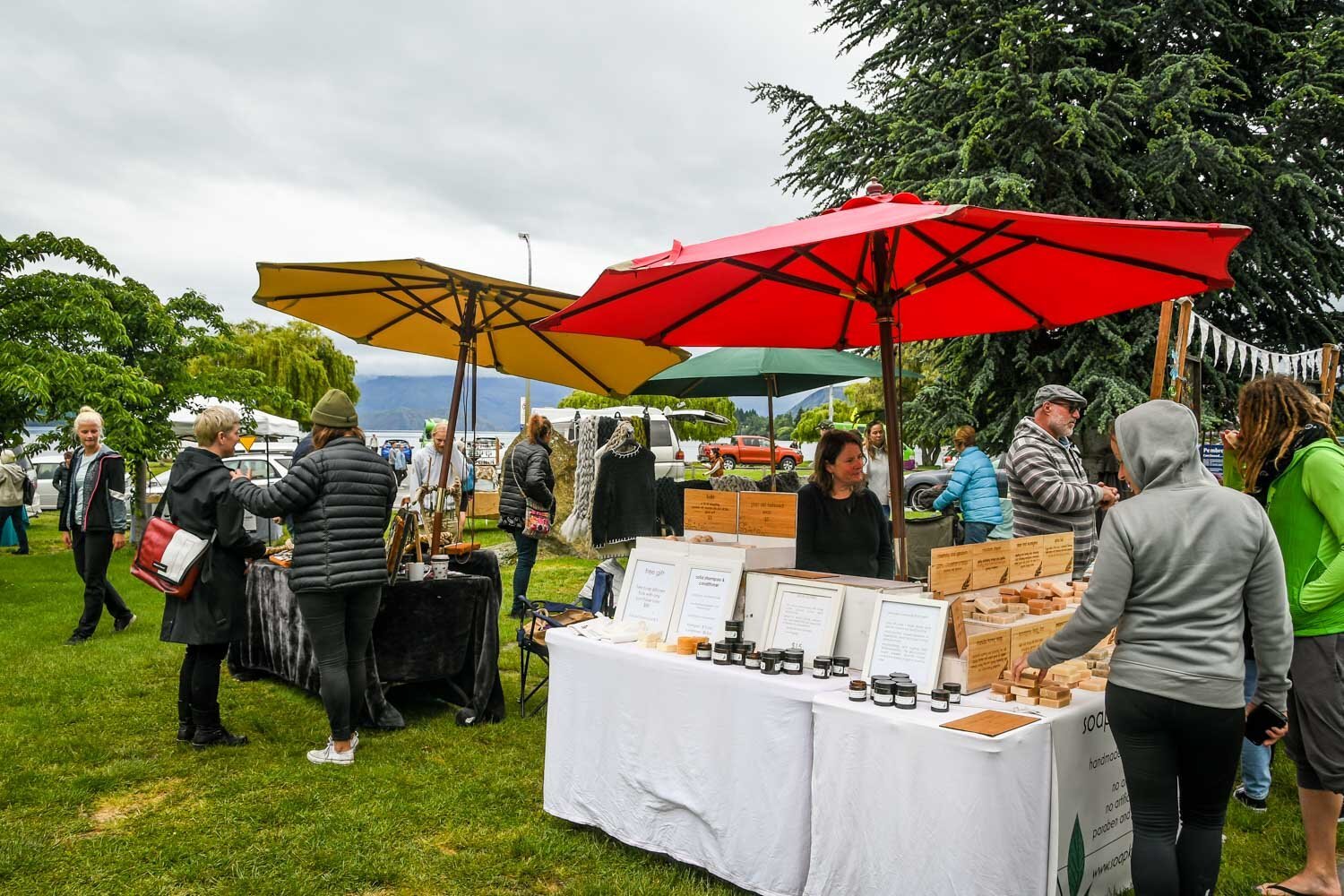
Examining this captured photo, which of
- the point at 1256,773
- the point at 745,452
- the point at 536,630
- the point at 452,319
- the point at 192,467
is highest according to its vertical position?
the point at 452,319

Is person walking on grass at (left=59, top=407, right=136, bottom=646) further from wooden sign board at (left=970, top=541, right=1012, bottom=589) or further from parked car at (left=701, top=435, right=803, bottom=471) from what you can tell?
parked car at (left=701, top=435, right=803, bottom=471)

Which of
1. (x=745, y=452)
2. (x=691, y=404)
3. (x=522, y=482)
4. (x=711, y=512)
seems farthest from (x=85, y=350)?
(x=691, y=404)

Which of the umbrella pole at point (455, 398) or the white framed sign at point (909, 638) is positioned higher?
the umbrella pole at point (455, 398)

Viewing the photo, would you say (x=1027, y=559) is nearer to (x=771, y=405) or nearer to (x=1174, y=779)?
(x=1174, y=779)

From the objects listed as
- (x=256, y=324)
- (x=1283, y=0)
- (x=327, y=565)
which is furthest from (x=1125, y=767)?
(x=256, y=324)

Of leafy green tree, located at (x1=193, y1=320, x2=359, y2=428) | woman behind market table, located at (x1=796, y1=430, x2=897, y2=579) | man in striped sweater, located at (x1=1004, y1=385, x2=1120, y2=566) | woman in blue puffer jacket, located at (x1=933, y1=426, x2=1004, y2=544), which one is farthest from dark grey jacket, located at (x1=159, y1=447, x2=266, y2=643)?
leafy green tree, located at (x1=193, y1=320, x2=359, y2=428)

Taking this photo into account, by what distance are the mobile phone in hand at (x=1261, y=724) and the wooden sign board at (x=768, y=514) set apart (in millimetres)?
1571

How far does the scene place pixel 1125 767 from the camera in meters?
2.34

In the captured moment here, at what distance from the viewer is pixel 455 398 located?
213 inches

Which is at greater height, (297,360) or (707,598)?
(297,360)

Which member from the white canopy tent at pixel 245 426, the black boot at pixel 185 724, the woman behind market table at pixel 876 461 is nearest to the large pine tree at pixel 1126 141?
the woman behind market table at pixel 876 461

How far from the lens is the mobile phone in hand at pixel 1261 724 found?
8.61 feet

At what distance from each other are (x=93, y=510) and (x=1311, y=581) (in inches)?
281

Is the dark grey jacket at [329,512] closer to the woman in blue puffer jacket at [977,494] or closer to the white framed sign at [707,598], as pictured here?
the white framed sign at [707,598]
